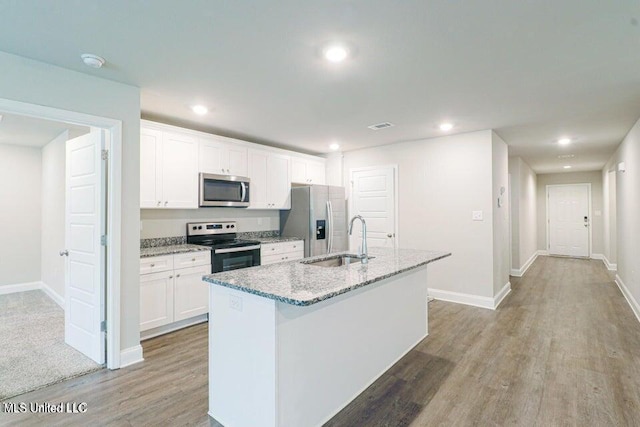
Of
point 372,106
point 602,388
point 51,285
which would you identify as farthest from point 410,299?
point 51,285

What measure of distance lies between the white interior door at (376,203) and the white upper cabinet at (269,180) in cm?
123

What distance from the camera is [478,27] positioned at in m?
1.92

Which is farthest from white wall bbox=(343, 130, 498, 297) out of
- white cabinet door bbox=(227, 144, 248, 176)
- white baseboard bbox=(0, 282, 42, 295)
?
white baseboard bbox=(0, 282, 42, 295)

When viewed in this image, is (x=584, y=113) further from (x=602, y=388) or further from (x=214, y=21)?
(x=214, y=21)

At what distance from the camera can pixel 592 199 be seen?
8594 mm

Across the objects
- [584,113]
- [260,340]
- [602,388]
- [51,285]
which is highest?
[584,113]

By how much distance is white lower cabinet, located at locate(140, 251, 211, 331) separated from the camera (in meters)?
3.24

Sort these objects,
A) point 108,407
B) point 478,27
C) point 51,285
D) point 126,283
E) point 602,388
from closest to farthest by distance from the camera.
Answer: point 478,27 → point 108,407 → point 602,388 → point 126,283 → point 51,285

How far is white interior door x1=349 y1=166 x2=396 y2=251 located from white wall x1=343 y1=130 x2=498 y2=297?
149mm

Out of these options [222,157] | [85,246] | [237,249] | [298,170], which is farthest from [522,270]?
[85,246]

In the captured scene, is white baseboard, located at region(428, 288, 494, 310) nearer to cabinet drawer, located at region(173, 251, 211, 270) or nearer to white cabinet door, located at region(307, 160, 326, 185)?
white cabinet door, located at region(307, 160, 326, 185)

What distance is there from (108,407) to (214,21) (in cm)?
258

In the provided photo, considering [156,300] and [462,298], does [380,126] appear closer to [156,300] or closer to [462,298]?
[462,298]

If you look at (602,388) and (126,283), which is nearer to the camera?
(602,388)
